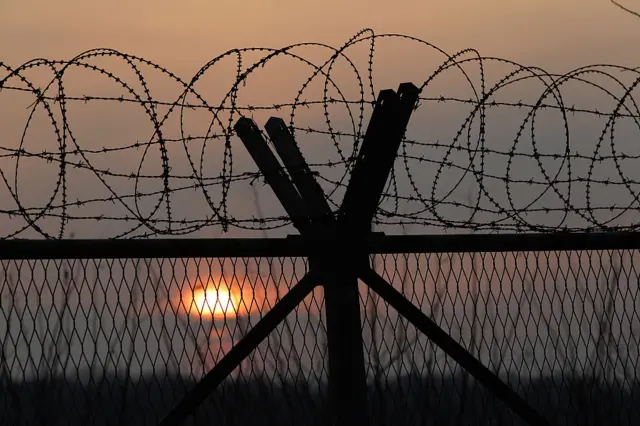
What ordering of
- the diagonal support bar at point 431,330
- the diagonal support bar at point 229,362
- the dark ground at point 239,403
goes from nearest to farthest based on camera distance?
1. the diagonal support bar at point 229,362
2. the diagonal support bar at point 431,330
3. the dark ground at point 239,403

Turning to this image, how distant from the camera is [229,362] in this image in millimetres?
4586

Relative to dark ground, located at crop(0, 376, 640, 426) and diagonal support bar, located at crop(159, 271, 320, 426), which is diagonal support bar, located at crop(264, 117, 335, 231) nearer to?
diagonal support bar, located at crop(159, 271, 320, 426)

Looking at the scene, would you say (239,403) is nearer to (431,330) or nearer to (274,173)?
(431,330)

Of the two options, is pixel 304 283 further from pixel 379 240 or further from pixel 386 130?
pixel 386 130

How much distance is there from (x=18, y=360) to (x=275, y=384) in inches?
55.6

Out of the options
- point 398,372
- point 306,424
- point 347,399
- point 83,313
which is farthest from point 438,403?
point 83,313

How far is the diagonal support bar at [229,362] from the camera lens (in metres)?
4.56

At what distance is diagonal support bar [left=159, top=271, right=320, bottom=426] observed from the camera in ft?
15.0

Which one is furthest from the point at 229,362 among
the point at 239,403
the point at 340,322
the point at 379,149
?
the point at 379,149

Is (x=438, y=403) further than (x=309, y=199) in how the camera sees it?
Yes

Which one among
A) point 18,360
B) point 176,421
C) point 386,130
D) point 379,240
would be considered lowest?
point 176,421

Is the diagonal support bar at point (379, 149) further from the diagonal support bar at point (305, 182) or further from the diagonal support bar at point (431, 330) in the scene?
the diagonal support bar at point (431, 330)

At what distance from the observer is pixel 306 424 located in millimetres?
5484

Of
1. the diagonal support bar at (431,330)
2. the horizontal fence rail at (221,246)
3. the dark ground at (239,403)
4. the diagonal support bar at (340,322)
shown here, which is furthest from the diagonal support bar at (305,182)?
the dark ground at (239,403)
